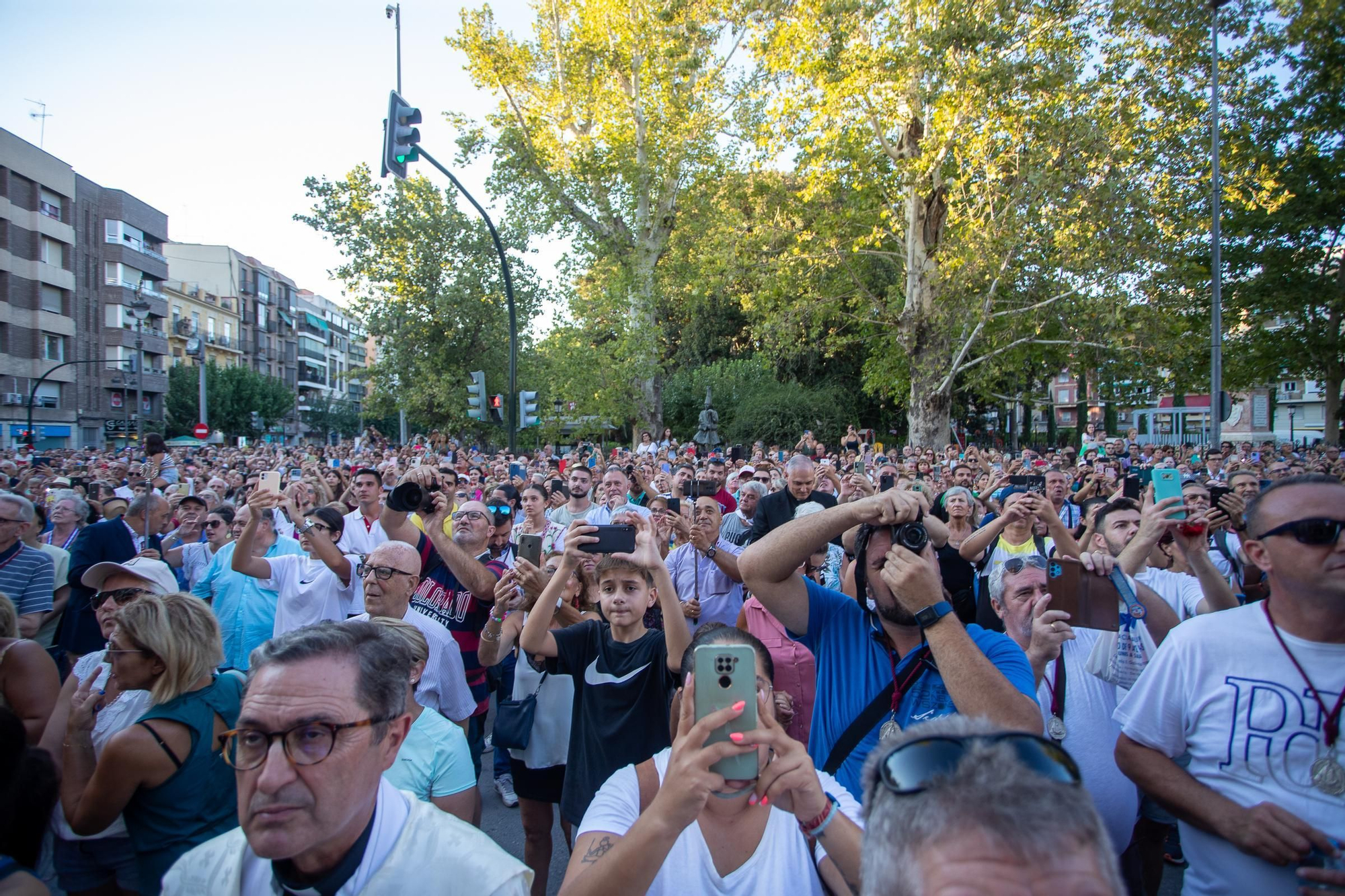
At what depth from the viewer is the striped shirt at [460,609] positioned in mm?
4543

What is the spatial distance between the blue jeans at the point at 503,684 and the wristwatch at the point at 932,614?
3398 mm

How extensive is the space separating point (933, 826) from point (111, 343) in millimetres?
58301

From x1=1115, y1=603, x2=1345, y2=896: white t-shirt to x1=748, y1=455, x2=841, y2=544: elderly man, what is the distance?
3.64 metres

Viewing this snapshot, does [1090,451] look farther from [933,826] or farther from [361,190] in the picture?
[361,190]

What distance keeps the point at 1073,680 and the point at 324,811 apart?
8.92ft

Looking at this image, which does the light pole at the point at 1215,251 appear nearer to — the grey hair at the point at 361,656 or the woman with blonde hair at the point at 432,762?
the woman with blonde hair at the point at 432,762

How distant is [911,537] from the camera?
227cm

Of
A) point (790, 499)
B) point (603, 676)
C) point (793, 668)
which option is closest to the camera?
point (603, 676)

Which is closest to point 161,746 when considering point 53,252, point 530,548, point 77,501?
point 530,548

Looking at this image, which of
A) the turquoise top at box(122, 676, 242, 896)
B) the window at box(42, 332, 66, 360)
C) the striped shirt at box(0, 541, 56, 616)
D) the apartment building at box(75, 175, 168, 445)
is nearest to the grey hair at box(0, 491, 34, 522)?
the striped shirt at box(0, 541, 56, 616)

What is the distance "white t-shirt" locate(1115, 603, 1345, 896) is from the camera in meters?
2.08

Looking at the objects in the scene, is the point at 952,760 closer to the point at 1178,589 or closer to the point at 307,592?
the point at 1178,589

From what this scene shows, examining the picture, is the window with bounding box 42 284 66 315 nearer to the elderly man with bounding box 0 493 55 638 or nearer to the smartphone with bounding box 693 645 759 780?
the elderly man with bounding box 0 493 55 638

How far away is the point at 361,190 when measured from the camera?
3017 centimetres
